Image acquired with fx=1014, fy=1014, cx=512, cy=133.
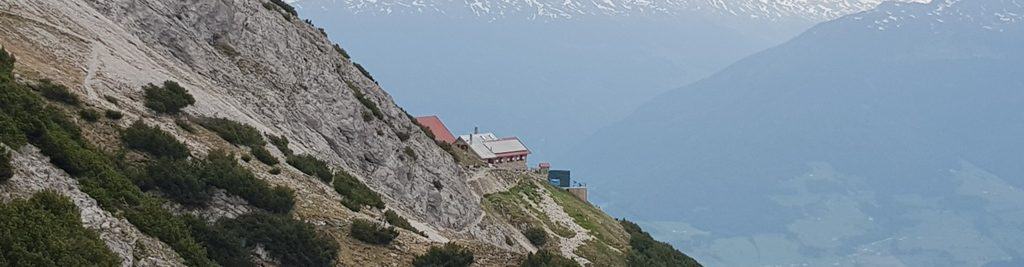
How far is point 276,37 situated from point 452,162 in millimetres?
12485

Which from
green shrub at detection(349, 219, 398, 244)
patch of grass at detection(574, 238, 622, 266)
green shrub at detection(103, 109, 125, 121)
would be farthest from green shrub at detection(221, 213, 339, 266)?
patch of grass at detection(574, 238, 622, 266)

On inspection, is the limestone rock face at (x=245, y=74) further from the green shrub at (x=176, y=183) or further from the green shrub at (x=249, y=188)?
the green shrub at (x=176, y=183)

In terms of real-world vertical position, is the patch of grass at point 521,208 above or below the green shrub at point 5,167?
above

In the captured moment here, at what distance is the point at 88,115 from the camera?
79.0 feet

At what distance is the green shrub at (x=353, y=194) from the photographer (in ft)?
94.0

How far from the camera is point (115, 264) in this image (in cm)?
1627

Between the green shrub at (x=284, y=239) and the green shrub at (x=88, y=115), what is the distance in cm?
481

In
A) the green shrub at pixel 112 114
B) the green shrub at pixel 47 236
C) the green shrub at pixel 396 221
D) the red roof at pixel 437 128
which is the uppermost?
the red roof at pixel 437 128

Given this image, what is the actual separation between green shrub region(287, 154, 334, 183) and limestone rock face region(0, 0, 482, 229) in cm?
292

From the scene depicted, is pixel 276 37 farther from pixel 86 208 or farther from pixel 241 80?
pixel 86 208

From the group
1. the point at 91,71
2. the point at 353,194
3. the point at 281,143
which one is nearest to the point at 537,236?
the point at 281,143

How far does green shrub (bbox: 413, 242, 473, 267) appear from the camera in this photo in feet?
78.7

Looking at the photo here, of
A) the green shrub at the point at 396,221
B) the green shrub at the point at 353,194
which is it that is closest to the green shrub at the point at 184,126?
the green shrub at the point at 353,194

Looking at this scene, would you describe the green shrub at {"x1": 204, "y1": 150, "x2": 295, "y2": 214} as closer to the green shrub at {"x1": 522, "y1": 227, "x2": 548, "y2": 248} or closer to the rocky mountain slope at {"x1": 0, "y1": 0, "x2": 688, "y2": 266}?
the rocky mountain slope at {"x1": 0, "y1": 0, "x2": 688, "y2": 266}
